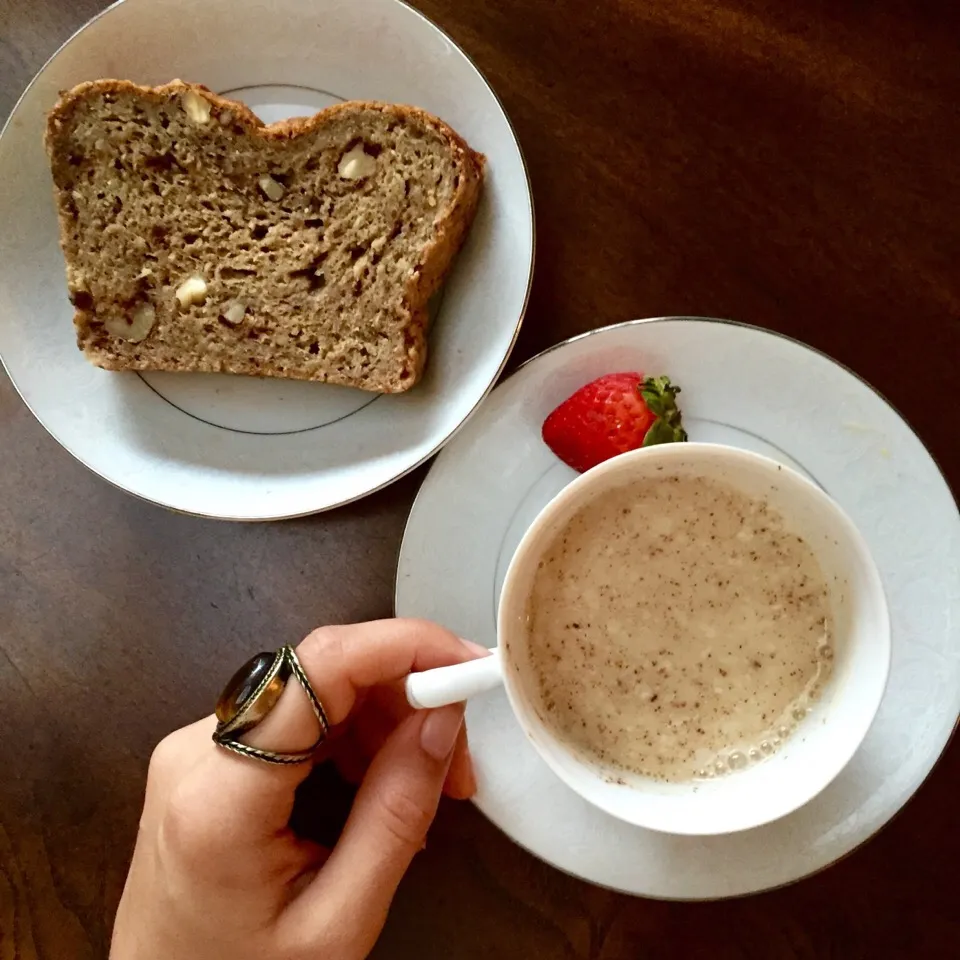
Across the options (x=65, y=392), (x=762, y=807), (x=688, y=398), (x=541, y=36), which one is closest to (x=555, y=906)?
(x=762, y=807)

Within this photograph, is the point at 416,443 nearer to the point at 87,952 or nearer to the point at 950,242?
the point at 950,242

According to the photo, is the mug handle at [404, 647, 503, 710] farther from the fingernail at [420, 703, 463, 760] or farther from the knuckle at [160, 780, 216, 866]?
the knuckle at [160, 780, 216, 866]

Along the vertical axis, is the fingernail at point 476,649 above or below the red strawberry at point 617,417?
below

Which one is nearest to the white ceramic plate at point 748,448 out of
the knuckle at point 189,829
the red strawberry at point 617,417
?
the red strawberry at point 617,417

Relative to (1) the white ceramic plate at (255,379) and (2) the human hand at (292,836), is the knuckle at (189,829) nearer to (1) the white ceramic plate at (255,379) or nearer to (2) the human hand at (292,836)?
(2) the human hand at (292,836)

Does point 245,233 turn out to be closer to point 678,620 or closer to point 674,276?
point 674,276

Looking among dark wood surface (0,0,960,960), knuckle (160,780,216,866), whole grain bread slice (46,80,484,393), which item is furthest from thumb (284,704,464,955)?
whole grain bread slice (46,80,484,393)

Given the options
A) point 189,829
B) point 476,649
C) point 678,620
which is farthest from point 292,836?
point 678,620
